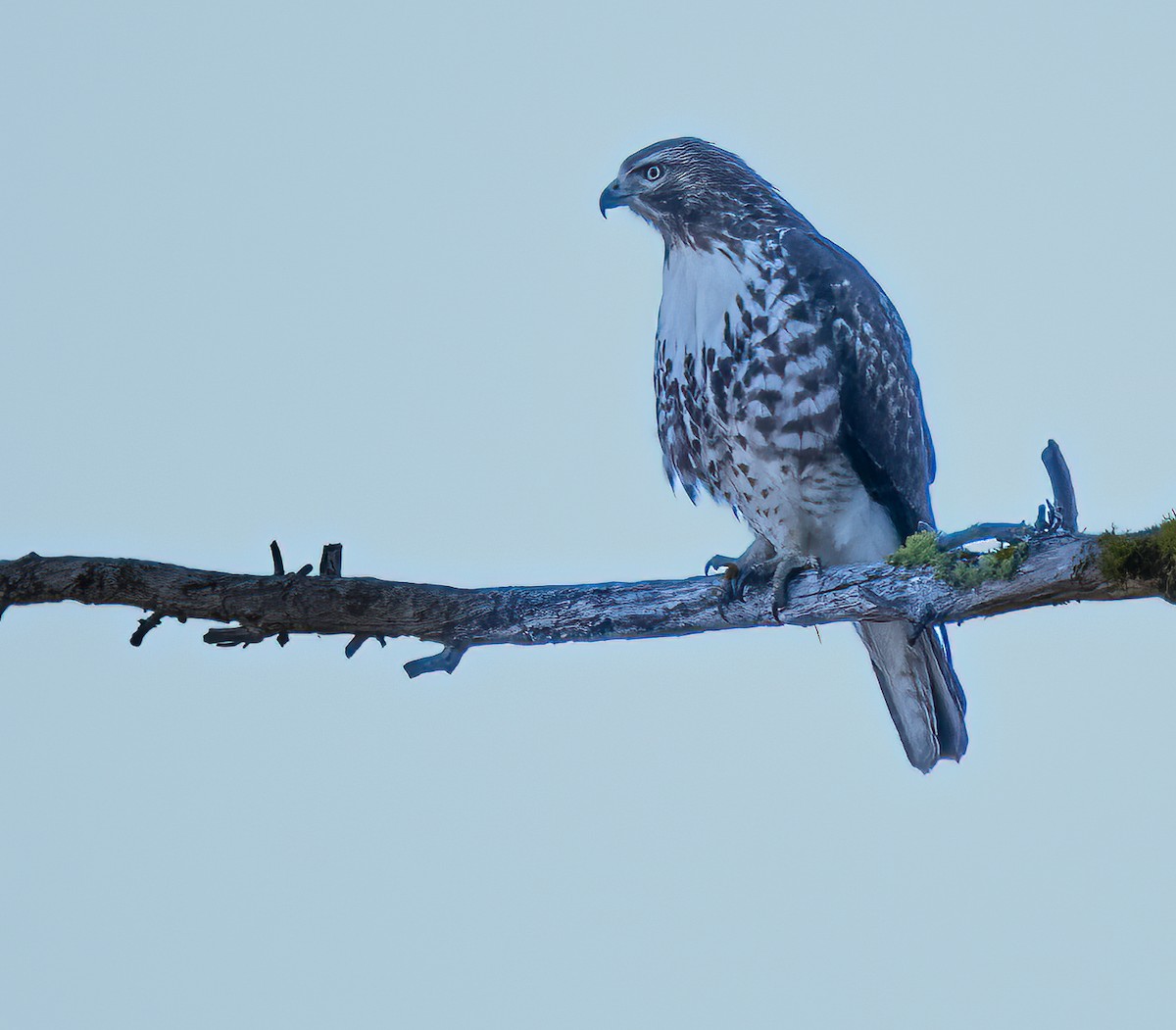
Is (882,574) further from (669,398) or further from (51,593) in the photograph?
(51,593)

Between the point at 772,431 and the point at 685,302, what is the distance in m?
0.79

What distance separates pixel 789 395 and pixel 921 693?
169cm

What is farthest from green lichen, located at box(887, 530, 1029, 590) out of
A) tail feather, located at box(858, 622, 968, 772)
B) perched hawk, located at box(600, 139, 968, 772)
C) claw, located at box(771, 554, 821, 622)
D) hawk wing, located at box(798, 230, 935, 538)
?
tail feather, located at box(858, 622, 968, 772)

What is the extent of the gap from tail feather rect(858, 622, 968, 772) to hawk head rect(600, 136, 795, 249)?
207 cm

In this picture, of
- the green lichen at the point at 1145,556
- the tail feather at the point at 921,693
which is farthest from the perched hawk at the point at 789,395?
the green lichen at the point at 1145,556

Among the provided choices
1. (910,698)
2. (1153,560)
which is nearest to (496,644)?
(910,698)

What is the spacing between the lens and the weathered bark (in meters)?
5.41

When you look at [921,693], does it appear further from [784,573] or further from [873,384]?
[873,384]

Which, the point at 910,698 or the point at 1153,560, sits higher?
the point at 1153,560

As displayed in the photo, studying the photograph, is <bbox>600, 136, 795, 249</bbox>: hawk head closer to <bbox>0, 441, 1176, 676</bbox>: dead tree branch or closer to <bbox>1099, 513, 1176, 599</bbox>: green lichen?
<bbox>0, 441, 1176, 676</bbox>: dead tree branch

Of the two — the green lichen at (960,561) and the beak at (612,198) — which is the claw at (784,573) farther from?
the beak at (612,198)

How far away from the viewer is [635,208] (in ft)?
22.6

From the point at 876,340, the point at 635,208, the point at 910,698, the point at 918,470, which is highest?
the point at 635,208

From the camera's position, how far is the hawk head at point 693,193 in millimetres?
6441
